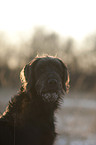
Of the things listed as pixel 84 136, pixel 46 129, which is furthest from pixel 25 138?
pixel 84 136

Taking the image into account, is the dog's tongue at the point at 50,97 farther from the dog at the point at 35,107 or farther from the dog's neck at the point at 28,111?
the dog's neck at the point at 28,111

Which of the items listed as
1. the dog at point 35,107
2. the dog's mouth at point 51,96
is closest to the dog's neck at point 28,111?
the dog at point 35,107

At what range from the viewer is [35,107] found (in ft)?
17.1

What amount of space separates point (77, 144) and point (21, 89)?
5.43 meters

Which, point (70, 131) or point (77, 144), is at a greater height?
point (77, 144)

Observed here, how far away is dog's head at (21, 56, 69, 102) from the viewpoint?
205 inches

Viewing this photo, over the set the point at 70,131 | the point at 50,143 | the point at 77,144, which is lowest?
the point at 70,131

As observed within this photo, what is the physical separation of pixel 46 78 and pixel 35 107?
59cm

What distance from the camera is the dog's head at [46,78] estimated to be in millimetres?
5195

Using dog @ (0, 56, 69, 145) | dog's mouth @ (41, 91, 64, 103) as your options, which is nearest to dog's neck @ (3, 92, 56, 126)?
dog @ (0, 56, 69, 145)

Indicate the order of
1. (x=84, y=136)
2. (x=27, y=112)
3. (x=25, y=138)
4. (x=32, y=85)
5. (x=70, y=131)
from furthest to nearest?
(x=70, y=131) → (x=84, y=136) → (x=32, y=85) → (x=27, y=112) → (x=25, y=138)

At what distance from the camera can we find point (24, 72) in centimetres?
579

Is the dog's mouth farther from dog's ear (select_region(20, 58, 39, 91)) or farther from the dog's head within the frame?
dog's ear (select_region(20, 58, 39, 91))

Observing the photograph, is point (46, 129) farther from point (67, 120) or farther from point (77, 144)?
point (67, 120)
